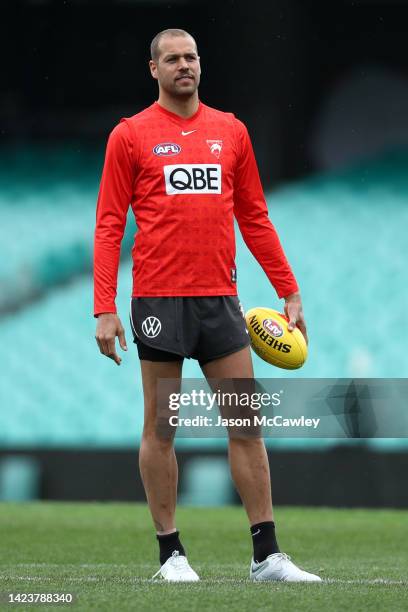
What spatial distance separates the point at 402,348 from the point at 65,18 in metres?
4.01

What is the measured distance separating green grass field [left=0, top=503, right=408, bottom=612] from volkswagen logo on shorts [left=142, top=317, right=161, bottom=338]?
88 centimetres

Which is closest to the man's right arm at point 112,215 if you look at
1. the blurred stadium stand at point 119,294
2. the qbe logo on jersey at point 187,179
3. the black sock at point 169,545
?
the qbe logo on jersey at point 187,179

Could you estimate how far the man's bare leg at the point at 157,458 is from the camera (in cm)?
482

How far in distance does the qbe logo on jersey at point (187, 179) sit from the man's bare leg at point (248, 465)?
61 cm

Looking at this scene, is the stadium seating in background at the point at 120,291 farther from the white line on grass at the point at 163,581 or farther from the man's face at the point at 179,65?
the man's face at the point at 179,65

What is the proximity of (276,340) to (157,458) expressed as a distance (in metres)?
0.64

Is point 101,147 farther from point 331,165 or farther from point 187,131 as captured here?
point 187,131

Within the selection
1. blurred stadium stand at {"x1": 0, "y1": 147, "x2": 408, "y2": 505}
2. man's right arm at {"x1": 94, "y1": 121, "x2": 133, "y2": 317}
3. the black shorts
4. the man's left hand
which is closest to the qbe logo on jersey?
man's right arm at {"x1": 94, "y1": 121, "x2": 133, "y2": 317}

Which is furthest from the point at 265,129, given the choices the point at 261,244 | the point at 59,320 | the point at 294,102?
the point at 261,244

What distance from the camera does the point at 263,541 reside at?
4.79m

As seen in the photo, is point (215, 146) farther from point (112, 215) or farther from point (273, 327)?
point (273, 327)

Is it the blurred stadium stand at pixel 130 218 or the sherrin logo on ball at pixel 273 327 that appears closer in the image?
the sherrin logo on ball at pixel 273 327

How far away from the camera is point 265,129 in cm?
1127

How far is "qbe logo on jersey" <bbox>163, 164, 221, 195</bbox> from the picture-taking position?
482 cm
